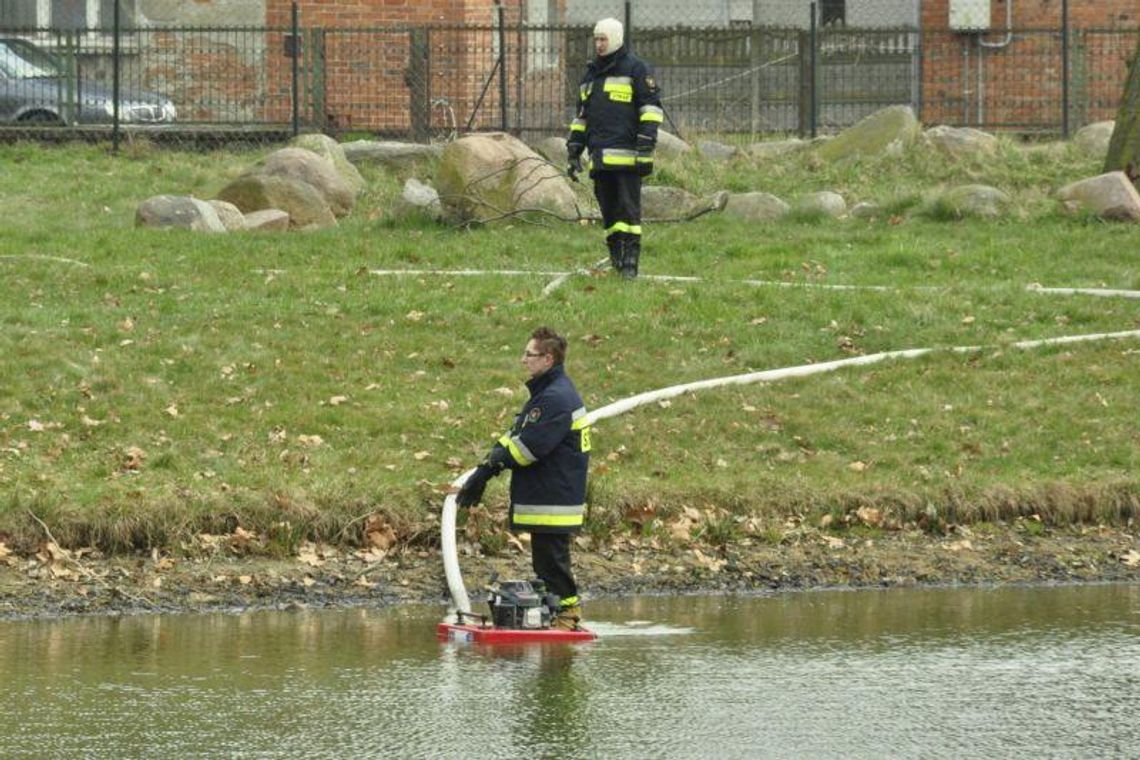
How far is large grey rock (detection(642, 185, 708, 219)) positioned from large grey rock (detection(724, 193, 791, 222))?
0.99 feet

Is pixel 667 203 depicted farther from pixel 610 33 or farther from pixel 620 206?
pixel 610 33

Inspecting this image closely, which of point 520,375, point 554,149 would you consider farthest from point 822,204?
point 520,375

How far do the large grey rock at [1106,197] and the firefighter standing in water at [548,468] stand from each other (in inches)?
472

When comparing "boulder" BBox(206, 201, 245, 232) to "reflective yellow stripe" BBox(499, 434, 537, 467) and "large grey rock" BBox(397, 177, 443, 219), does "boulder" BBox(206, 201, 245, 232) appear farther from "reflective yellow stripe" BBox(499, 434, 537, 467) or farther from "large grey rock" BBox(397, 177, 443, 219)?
"reflective yellow stripe" BBox(499, 434, 537, 467)

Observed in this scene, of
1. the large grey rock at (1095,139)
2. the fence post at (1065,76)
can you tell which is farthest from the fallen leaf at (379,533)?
the fence post at (1065,76)

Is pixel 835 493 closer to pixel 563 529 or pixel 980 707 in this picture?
pixel 563 529

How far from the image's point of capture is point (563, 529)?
10766mm

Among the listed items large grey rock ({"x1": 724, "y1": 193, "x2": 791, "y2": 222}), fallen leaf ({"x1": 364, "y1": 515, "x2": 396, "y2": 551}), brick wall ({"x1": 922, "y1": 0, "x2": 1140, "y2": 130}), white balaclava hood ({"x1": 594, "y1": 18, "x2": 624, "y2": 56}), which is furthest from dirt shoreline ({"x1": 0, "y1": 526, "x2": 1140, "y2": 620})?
brick wall ({"x1": 922, "y1": 0, "x2": 1140, "y2": 130})

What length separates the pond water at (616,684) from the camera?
826 centimetres

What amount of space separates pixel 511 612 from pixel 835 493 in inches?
141

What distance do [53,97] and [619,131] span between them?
12481 mm

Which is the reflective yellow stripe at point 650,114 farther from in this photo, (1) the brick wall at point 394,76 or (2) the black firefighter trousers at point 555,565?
(1) the brick wall at point 394,76

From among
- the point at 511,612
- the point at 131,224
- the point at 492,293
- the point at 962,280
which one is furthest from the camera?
the point at 131,224

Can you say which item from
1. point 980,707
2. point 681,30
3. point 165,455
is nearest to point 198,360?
point 165,455
